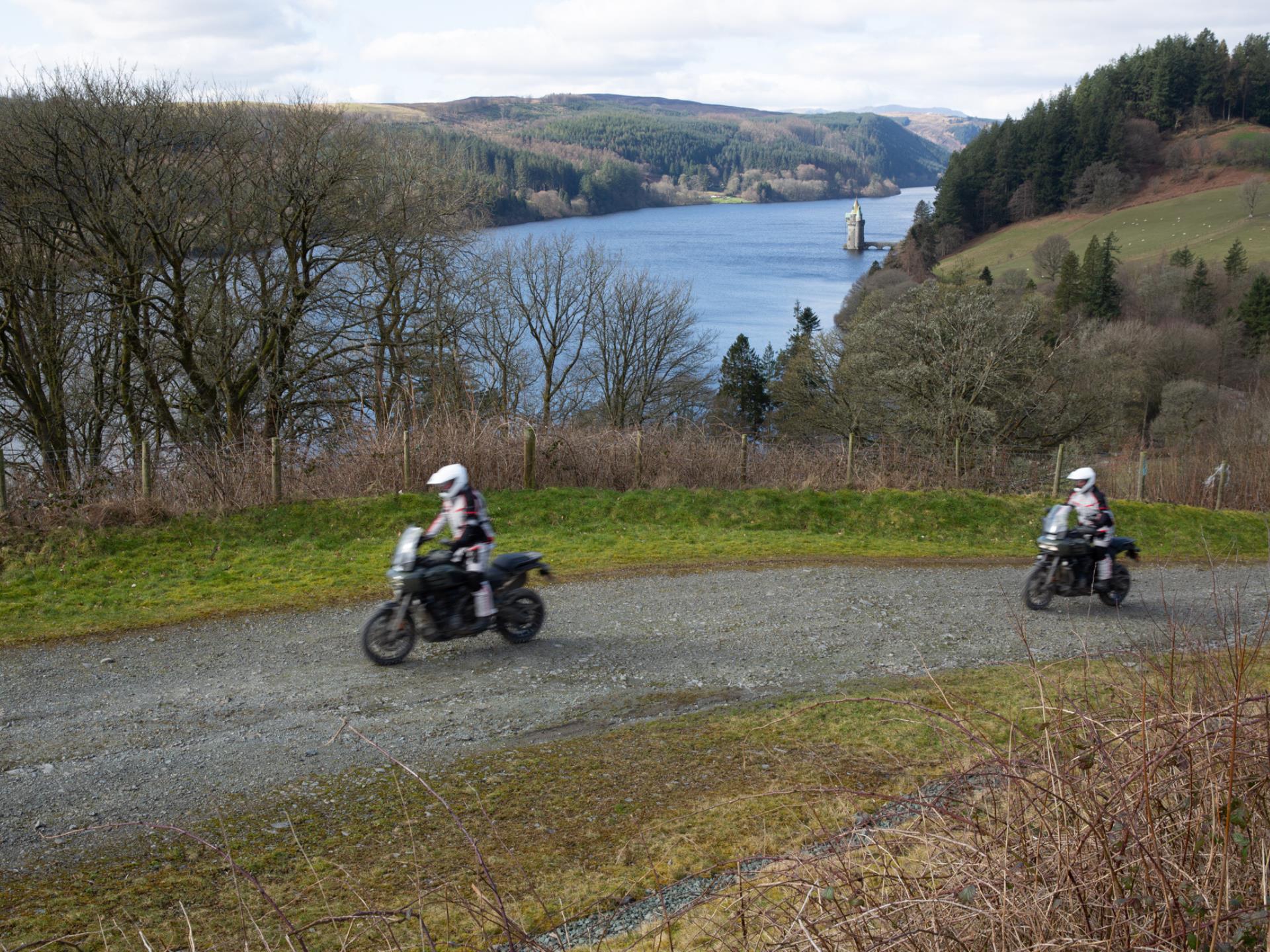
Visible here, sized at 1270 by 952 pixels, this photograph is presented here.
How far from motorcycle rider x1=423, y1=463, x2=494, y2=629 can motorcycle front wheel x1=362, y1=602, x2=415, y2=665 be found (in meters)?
0.70

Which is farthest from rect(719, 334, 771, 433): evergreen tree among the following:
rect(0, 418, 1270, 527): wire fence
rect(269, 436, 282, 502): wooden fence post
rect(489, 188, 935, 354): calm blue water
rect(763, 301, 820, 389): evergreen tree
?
rect(269, 436, 282, 502): wooden fence post

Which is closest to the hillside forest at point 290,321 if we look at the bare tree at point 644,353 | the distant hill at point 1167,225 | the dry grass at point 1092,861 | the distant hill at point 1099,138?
the bare tree at point 644,353

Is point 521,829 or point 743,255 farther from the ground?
point 743,255

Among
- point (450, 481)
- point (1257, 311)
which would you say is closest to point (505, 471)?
point (450, 481)

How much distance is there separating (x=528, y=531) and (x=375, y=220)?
13238mm

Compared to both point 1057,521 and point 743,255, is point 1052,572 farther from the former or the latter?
point 743,255

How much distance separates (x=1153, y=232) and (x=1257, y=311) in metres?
31.0

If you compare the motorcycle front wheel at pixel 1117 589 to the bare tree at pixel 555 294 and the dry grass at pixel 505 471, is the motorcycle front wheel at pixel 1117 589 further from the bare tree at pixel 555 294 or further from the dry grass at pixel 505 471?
the bare tree at pixel 555 294

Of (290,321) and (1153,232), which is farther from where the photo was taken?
(1153,232)

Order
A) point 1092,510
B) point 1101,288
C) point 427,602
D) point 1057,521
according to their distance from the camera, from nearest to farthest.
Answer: point 427,602
point 1092,510
point 1057,521
point 1101,288

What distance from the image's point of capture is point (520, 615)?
980 centimetres

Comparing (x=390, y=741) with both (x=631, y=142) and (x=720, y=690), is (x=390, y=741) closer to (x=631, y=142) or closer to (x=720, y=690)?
(x=720, y=690)

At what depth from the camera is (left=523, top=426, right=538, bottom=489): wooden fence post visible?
16.9 m

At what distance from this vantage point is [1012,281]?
66688 millimetres
